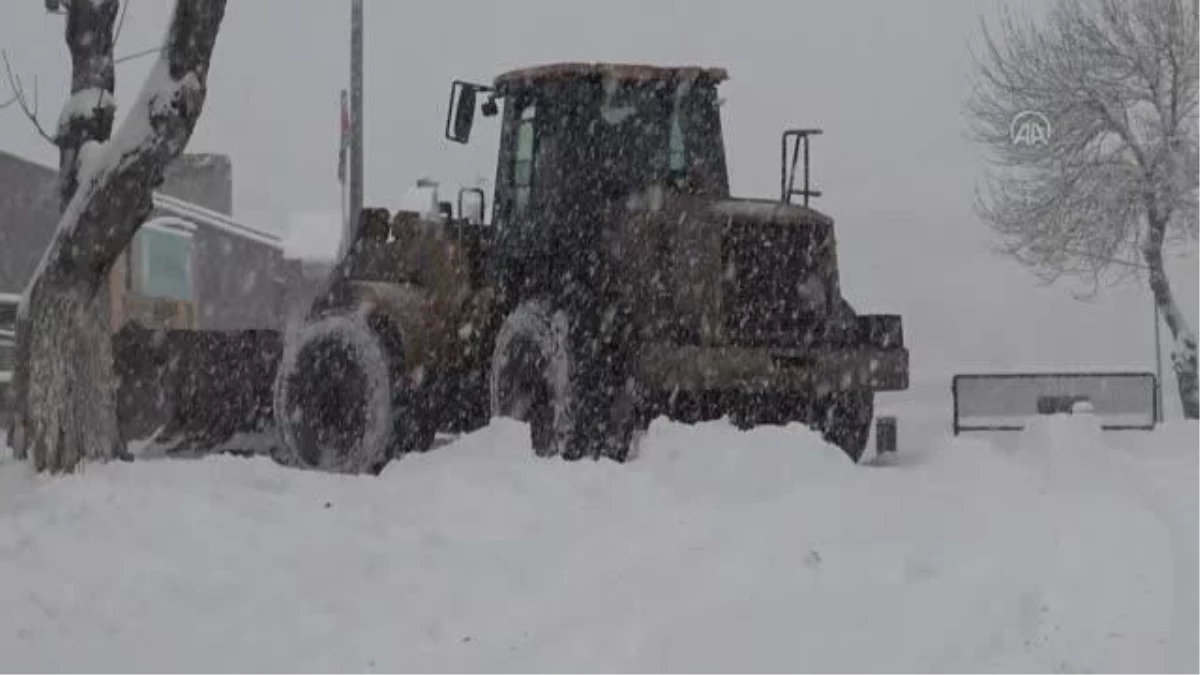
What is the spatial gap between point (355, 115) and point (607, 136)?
11135mm

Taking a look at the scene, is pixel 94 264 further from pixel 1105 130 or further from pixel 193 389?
pixel 1105 130

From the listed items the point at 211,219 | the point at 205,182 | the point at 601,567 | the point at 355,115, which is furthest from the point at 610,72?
the point at 205,182

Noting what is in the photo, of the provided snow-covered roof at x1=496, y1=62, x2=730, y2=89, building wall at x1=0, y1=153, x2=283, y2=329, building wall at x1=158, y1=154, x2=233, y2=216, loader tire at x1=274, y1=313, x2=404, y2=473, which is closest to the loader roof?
snow-covered roof at x1=496, y1=62, x2=730, y2=89

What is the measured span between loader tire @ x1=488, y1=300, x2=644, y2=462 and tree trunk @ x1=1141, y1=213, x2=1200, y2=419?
18858mm

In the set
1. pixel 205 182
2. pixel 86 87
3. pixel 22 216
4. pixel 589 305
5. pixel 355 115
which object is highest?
pixel 205 182

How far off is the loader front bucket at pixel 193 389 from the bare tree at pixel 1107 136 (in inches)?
792

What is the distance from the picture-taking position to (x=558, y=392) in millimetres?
11195

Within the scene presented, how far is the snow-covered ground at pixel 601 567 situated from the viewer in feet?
20.2

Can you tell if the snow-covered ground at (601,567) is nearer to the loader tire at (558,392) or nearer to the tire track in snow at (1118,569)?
the tire track in snow at (1118,569)

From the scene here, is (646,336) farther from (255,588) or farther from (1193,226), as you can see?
(1193,226)

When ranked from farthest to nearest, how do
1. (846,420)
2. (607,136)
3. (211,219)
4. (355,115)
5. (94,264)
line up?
(211,219), (355,115), (846,420), (607,136), (94,264)

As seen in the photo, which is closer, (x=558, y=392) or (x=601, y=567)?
(x=601, y=567)

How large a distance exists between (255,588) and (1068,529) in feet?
14.3

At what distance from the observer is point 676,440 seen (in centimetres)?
1124
